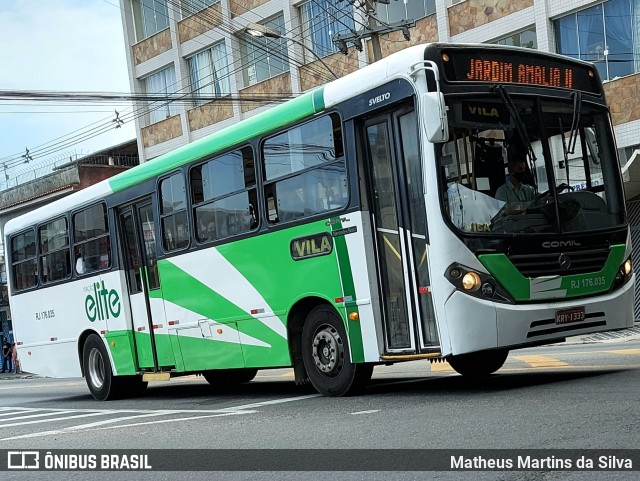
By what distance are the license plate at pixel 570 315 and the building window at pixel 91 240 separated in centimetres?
801

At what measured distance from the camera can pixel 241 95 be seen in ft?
117

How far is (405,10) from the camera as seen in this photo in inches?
1179

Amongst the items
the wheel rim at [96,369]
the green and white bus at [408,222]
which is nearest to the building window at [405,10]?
the wheel rim at [96,369]

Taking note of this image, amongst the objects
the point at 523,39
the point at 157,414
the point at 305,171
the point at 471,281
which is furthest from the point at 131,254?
the point at 523,39

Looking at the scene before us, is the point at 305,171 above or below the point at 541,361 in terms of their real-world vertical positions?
above

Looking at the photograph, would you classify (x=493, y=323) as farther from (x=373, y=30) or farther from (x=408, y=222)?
(x=373, y=30)

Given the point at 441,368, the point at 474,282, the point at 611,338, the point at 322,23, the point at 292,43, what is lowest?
the point at 611,338

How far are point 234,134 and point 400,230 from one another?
10.3 ft

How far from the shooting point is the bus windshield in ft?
33.6

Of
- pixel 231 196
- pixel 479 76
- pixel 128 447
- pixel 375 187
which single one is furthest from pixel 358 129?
pixel 128 447

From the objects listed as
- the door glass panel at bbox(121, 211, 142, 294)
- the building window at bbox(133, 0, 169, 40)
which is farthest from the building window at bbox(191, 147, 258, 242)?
the building window at bbox(133, 0, 169, 40)

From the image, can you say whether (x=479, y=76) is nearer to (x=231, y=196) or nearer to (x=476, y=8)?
(x=231, y=196)

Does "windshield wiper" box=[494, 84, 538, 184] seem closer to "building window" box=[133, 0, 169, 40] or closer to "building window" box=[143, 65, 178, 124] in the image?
"building window" box=[143, 65, 178, 124]

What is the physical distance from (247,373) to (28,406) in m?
3.83
